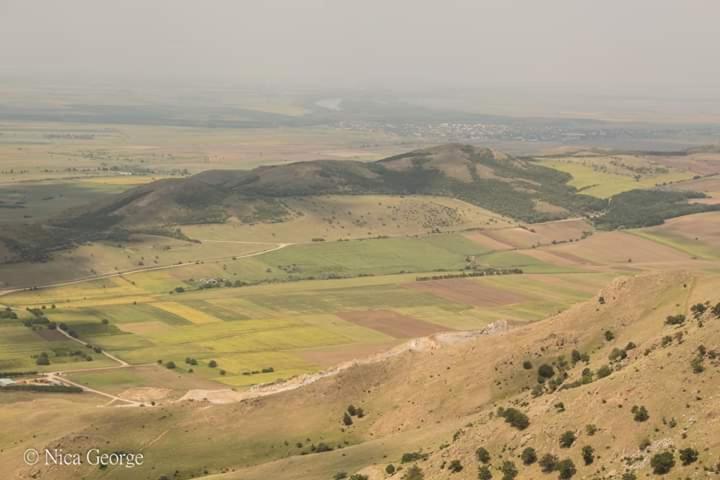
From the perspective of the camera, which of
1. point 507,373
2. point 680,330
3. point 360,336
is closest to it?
point 680,330

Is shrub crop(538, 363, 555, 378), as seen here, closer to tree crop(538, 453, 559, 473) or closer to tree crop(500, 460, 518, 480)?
tree crop(500, 460, 518, 480)

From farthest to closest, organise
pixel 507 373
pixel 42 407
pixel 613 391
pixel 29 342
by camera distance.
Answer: pixel 29 342 < pixel 42 407 < pixel 507 373 < pixel 613 391

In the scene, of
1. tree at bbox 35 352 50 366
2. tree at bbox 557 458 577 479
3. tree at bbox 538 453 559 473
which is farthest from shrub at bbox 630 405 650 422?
tree at bbox 35 352 50 366

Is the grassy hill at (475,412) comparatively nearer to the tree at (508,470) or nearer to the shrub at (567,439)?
the shrub at (567,439)

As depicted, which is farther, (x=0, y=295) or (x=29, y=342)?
(x=0, y=295)

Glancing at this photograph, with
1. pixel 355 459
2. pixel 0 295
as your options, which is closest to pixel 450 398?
pixel 355 459

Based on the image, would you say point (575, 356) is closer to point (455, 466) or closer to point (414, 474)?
point (455, 466)

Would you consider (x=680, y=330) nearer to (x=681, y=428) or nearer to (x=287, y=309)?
(x=681, y=428)
